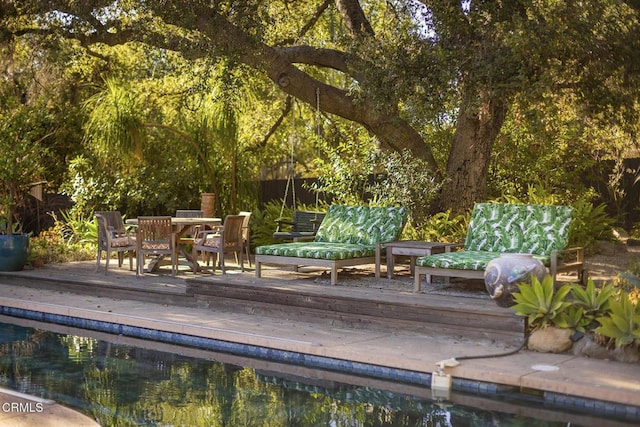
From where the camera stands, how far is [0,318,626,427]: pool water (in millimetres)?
5188

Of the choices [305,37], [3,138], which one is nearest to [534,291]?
[3,138]

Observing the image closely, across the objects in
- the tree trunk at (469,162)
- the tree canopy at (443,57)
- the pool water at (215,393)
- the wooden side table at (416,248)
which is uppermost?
the tree canopy at (443,57)

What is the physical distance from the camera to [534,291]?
21.0 ft

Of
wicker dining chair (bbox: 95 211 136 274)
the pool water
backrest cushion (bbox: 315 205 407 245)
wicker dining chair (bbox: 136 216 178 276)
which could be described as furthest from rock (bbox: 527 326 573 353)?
wicker dining chair (bbox: 95 211 136 274)

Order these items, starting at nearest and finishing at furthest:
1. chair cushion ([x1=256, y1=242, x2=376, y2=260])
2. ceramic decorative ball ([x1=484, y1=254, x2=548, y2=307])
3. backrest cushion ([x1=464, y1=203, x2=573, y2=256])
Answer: ceramic decorative ball ([x1=484, y1=254, x2=548, y2=307]), backrest cushion ([x1=464, y1=203, x2=573, y2=256]), chair cushion ([x1=256, y1=242, x2=376, y2=260])

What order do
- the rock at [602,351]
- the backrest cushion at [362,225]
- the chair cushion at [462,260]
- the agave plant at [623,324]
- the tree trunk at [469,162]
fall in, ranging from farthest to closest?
the tree trunk at [469,162]
the backrest cushion at [362,225]
the chair cushion at [462,260]
the rock at [602,351]
the agave plant at [623,324]

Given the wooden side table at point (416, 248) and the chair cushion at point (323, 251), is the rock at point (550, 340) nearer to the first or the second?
the wooden side table at point (416, 248)

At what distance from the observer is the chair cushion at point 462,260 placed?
7.64 m

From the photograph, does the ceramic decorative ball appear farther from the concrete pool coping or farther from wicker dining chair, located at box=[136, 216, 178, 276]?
wicker dining chair, located at box=[136, 216, 178, 276]

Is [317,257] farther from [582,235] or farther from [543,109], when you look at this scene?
[582,235]

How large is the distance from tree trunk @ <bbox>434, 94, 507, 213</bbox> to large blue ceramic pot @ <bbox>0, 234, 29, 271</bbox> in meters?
5.89

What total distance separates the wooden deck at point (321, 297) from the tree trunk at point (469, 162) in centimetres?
190
